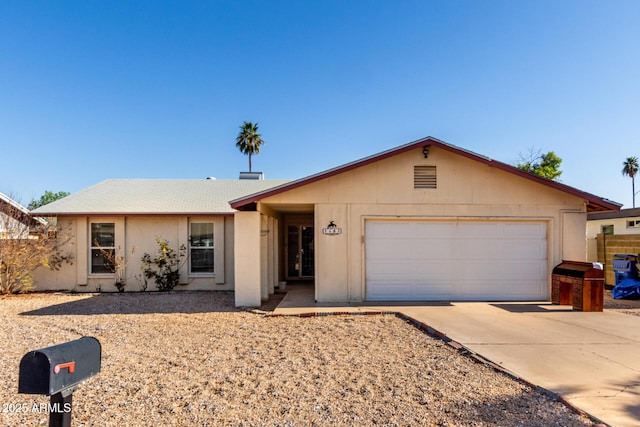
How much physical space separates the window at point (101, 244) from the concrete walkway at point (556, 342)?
6.89 metres

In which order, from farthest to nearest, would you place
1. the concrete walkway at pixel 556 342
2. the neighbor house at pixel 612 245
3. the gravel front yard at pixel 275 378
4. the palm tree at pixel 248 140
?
the palm tree at pixel 248 140 → the neighbor house at pixel 612 245 → the concrete walkway at pixel 556 342 → the gravel front yard at pixel 275 378

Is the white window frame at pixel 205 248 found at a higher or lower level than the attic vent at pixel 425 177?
lower

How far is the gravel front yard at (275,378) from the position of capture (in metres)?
3.55

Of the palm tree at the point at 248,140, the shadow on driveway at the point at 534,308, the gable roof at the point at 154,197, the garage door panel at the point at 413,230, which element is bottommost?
the shadow on driveway at the point at 534,308

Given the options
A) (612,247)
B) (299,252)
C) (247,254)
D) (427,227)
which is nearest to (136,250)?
(247,254)

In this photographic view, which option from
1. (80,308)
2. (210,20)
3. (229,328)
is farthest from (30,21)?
(229,328)

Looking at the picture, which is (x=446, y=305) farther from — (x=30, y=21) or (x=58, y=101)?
(x=58, y=101)

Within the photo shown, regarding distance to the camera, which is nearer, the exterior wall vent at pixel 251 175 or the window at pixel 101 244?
the window at pixel 101 244

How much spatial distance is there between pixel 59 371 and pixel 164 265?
10.9 metres

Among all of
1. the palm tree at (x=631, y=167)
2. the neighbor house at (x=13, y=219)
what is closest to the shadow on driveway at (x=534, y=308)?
the neighbor house at (x=13, y=219)

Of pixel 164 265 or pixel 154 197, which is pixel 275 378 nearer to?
pixel 164 265

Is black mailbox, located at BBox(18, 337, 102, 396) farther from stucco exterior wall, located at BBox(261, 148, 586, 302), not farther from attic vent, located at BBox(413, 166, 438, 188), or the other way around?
attic vent, located at BBox(413, 166, 438, 188)

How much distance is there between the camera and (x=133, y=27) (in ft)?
40.4

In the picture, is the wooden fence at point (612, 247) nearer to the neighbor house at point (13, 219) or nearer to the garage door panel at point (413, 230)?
the garage door panel at point (413, 230)
